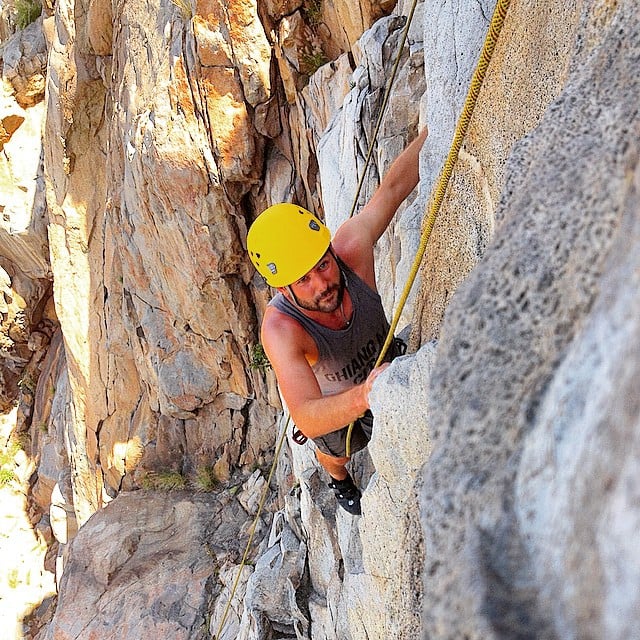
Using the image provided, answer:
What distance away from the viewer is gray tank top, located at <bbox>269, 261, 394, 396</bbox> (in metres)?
3.14

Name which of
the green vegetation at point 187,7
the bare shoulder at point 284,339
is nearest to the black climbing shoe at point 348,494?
the bare shoulder at point 284,339

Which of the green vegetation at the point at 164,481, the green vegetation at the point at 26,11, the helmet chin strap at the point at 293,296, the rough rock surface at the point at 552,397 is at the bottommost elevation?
the rough rock surface at the point at 552,397

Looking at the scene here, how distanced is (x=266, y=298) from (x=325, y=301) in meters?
4.61

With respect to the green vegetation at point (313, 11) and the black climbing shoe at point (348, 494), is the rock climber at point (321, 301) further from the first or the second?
the green vegetation at point (313, 11)

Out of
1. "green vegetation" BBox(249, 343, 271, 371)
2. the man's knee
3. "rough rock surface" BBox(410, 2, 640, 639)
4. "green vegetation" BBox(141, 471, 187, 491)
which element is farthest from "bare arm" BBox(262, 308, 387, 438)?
"green vegetation" BBox(141, 471, 187, 491)

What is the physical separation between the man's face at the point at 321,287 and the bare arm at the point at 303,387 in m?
0.14

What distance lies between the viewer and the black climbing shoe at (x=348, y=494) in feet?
12.6

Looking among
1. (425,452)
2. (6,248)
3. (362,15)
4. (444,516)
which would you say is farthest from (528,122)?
(6,248)

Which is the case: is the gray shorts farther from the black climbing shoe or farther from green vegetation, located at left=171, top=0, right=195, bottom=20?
green vegetation, located at left=171, top=0, right=195, bottom=20

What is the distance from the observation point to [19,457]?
42.3 ft

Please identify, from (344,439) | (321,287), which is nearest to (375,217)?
(321,287)

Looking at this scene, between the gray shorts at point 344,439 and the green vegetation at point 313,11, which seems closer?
the gray shorts at point 344,439

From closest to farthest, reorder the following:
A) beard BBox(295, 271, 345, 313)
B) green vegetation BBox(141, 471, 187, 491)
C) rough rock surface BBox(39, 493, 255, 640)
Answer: beard BBox(295, 271, 345, 313), rough rock surface BBox(39, 493, 255, 640), green vegetation BBox(141, 471, 187, 491)

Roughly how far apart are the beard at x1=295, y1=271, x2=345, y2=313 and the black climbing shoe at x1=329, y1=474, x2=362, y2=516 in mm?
1374
